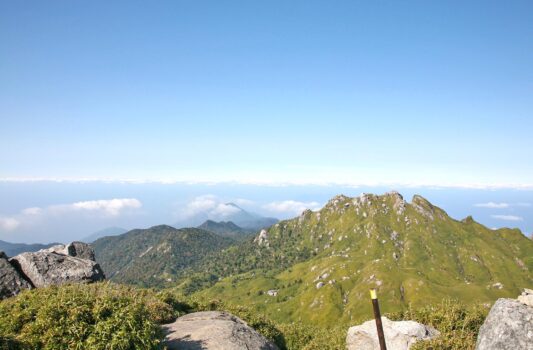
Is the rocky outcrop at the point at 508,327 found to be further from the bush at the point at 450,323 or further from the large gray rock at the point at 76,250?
the large gray rock at the point at 76,250

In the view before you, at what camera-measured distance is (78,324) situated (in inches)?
604

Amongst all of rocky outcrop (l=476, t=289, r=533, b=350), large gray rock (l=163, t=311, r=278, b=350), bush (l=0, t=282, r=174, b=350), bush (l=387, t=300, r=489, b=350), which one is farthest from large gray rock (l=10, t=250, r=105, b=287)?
rocky outcrop (l=476, t=289, r=533, b=350)

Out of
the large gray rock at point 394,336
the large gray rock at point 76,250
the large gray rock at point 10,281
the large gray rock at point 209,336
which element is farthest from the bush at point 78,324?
the large gray rock at point 76,250

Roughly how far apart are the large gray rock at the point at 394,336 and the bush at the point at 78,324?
2039 centimetres

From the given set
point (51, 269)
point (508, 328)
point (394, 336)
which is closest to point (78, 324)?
point (51, 269)

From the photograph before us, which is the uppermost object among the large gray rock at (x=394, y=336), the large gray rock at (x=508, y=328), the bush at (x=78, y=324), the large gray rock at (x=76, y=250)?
the bush at (x=78, y=324)

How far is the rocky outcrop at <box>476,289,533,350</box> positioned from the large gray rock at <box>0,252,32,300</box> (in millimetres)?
35956

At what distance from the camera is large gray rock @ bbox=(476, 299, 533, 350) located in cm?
1923

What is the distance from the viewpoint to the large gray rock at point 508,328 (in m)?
19.2

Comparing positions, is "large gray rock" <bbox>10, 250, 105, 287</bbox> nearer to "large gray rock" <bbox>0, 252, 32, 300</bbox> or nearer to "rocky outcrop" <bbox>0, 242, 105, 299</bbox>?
"rocky outcrop" <bbox>0, 242, 105, 299</bbox>

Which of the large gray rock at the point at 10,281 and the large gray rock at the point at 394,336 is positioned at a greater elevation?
the large gray rock at the point at 10,281

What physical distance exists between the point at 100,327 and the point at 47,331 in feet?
7.81

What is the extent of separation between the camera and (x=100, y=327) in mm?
15070

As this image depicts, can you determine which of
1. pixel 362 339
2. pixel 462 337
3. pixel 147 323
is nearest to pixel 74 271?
pixel 147 323
